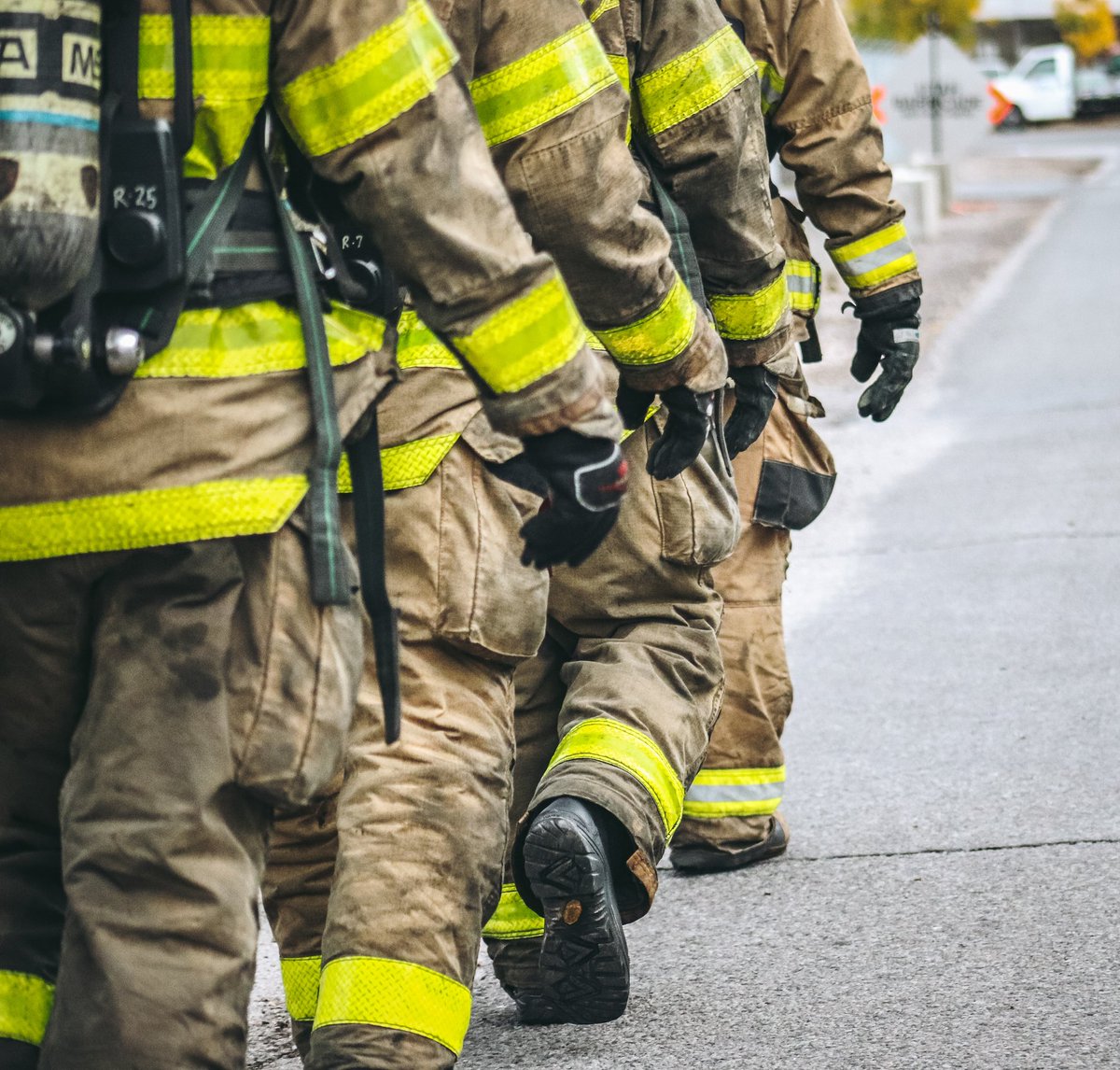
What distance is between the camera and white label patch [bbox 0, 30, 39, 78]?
2168 millimetres

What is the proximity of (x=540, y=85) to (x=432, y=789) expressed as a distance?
999 millimetres

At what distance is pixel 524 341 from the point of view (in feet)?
7.96

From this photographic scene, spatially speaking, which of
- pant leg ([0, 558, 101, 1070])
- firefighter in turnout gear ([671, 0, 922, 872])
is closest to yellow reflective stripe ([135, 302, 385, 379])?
pant leg ([0, 558, 101, 1070])

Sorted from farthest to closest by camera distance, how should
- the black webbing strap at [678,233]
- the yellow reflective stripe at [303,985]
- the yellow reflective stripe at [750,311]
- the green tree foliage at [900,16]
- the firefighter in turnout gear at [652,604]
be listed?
the green tree foliage at [900,16], the yellow reflective stripe at [750,311], the black webbing strap at [678,233], the firefighter in turnout gear at [652,604], the yellow reflective stripe at [303,985]

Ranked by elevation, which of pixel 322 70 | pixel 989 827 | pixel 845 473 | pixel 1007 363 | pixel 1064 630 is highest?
pixel 322 70

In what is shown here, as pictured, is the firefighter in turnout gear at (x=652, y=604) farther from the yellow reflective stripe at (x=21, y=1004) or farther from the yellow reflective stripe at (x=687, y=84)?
the yellow reflective stripe at (x=21, y=1004)

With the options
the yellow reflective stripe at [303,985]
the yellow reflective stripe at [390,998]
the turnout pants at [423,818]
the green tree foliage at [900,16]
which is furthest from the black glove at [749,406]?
the green tree foliage at [900,16]

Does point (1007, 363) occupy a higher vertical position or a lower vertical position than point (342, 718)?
lower

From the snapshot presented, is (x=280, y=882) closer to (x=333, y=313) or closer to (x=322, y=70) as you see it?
(x=333, y=313)

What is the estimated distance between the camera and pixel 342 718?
7.85ft

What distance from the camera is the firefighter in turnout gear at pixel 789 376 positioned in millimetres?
4379

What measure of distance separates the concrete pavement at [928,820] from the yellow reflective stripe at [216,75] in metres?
1.68

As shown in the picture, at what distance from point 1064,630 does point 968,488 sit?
8.52ft

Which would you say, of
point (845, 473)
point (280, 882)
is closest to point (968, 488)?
point (845, 473)
